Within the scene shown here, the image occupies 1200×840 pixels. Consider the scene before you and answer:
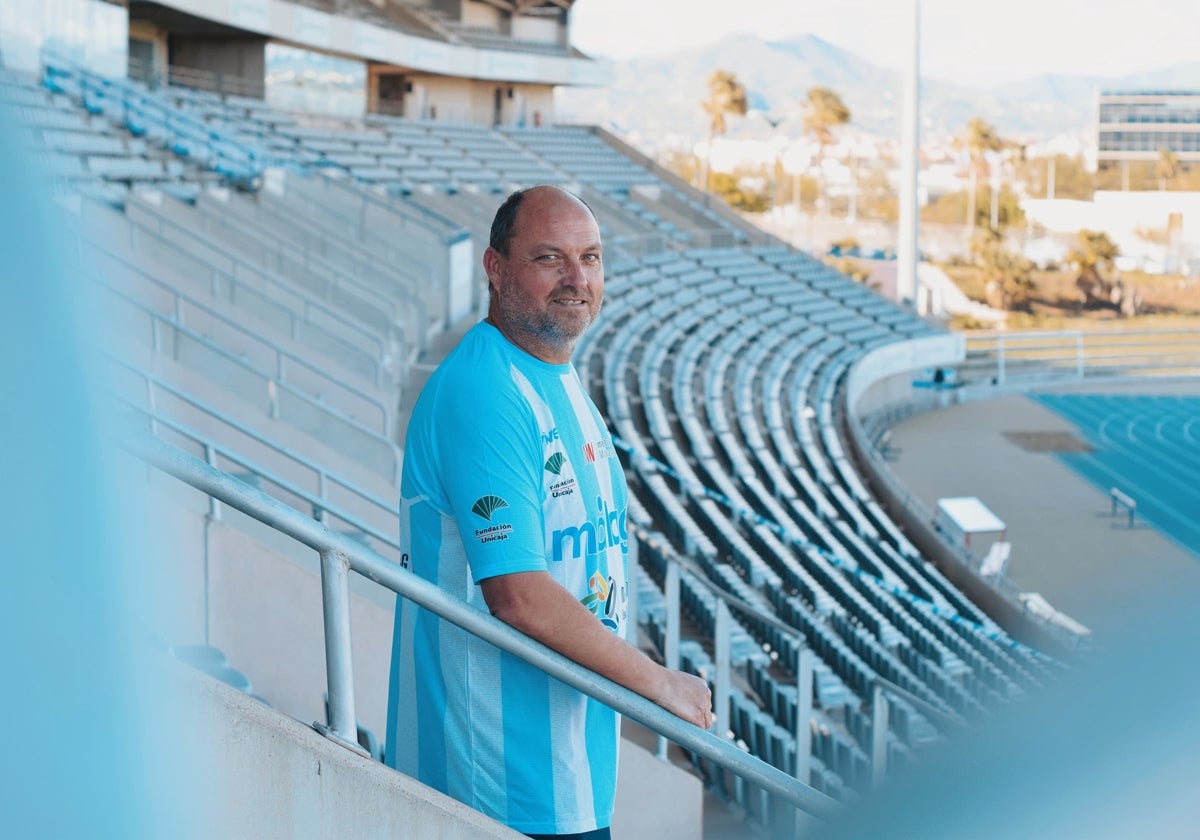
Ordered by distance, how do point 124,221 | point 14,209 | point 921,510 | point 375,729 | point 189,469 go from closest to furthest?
point 14,209
point 189,469
point 375,729
point 124,221
point 921,510

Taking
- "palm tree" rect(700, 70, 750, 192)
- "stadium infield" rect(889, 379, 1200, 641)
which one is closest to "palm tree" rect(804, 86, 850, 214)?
"palm tree" rect(700, 70, 750, 192)

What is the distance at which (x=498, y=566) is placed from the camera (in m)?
1.32

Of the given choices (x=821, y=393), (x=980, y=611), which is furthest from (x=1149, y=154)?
(x=980, y=611)

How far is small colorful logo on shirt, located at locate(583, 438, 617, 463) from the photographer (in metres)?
1.46

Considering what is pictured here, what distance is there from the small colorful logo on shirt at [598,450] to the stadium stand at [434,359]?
1.55ft

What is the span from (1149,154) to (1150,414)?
3659cm

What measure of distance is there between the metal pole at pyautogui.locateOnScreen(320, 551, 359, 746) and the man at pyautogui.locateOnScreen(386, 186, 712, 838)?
12 centimetres

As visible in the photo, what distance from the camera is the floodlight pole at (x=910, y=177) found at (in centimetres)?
2770

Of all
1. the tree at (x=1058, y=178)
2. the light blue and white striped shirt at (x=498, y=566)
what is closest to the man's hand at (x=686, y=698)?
the light blue and white striped shirt at (x=498, y=566)

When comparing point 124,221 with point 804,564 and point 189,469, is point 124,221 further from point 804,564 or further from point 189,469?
point 804,564

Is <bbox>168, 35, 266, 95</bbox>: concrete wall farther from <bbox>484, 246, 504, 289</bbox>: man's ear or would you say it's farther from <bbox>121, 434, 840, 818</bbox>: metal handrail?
<bbox>121, 434, 840, 818</bbox>: metal handrail

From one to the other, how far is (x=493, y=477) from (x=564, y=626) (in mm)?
162

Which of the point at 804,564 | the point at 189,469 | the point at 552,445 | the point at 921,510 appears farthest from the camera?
the point at 921,510

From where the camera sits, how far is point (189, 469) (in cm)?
118
